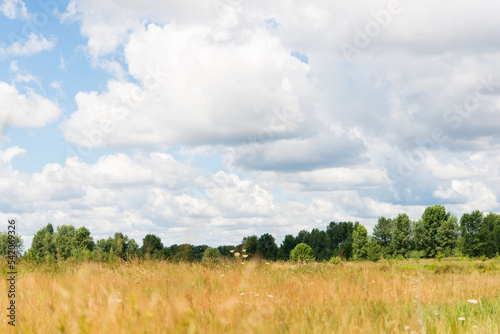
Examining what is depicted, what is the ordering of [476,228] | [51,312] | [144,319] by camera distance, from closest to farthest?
[144,319]
[51,312]
[476,228]

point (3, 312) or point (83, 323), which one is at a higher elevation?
point (83, 323)

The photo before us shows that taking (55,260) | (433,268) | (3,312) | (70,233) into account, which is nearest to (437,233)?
(433,268)

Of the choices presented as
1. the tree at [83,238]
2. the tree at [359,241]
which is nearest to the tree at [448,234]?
the tree at [359,241]

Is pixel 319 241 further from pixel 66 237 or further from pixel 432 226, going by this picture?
pixel 66 237

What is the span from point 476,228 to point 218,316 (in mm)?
67079

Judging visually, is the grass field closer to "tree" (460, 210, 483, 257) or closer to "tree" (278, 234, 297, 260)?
"tree" (460, 210, 483, 257)

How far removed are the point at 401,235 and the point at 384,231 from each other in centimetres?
310

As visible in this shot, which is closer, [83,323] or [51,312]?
[83,323]

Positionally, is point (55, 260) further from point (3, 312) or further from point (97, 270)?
point (3, 312)

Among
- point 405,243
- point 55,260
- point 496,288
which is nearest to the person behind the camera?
point 496,288

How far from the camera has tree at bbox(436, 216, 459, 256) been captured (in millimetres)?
61531

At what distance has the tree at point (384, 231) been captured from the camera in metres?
68.2

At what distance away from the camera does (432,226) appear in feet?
210

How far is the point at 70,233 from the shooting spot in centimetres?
6944
